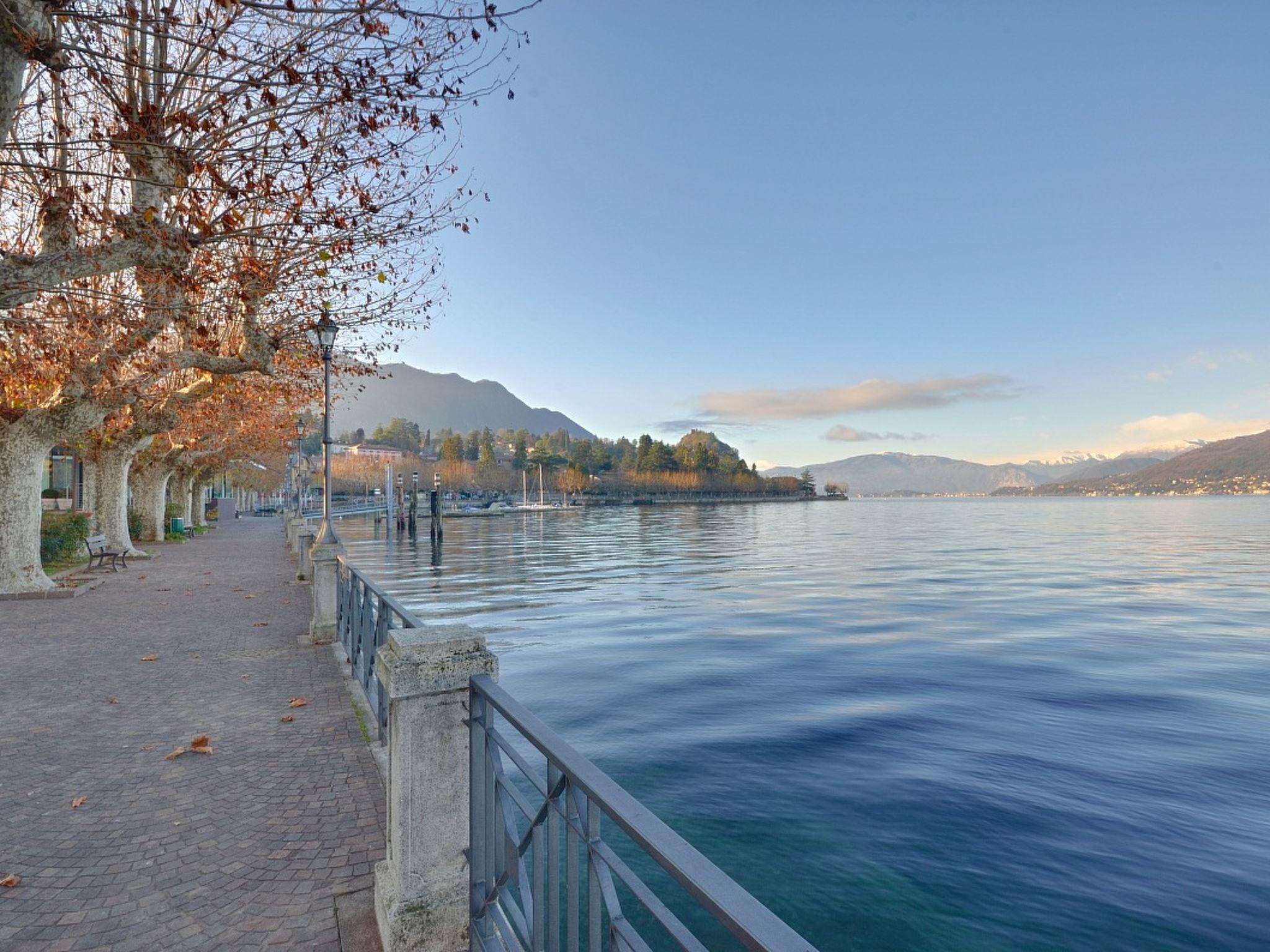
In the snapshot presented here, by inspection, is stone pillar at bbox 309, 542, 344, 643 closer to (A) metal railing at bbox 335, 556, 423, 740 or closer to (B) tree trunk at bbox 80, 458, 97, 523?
(A) metal railing at bbox 335, 556, 423, 740

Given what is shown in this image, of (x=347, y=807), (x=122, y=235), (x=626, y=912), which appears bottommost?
(x=626, y=912)

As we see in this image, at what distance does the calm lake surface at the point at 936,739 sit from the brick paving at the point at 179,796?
345 centimetres

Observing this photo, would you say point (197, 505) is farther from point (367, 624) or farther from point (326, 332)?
point (367, 624)

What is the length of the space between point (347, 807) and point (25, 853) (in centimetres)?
197

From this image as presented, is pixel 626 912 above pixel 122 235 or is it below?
below

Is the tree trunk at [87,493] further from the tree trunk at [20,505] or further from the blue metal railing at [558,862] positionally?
the blue metal railing at [558,862]

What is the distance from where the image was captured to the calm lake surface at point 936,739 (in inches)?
240

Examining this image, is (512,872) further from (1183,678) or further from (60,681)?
(1183,678)

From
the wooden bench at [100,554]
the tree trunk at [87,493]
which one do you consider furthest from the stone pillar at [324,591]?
the tree trunk at [87,493]

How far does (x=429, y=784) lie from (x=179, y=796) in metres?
3.37

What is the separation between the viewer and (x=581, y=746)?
30.0ft

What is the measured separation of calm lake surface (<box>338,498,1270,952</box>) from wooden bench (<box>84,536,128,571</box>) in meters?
7.89

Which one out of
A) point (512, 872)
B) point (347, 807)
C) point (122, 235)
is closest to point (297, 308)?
point (122, 235)

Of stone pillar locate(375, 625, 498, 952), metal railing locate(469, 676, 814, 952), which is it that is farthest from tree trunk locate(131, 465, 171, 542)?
metal railing locate(469, 676, 814, 952)
